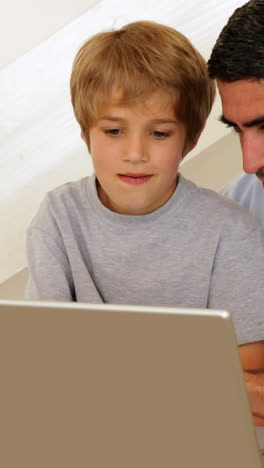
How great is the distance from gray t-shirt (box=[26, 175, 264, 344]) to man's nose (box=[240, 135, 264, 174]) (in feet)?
0.24

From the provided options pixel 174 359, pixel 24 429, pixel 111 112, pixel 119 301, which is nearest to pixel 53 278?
pixel 119 301

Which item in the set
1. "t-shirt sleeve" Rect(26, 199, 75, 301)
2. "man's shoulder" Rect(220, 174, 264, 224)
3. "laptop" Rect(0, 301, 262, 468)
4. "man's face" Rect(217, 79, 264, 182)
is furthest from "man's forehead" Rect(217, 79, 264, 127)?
"laptop" Rect(0, 301, 262, 468)

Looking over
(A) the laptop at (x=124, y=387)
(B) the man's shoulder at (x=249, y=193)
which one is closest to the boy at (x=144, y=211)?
(B) the man's shoulder at (x=249, y=193)

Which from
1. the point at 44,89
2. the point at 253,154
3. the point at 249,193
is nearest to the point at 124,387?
the point at 253,154

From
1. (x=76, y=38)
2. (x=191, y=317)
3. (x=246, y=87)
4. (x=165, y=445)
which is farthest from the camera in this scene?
(x=76, y=38)

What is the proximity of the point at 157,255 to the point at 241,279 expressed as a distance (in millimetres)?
150

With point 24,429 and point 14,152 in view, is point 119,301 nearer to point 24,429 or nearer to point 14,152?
point 24,429

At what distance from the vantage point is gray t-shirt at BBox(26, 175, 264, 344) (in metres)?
1.37

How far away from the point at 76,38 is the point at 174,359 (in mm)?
1605

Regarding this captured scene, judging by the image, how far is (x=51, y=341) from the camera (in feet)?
2.58

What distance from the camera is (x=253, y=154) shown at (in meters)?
1.40

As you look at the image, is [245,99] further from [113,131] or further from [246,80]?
[113,131]

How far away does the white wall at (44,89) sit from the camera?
2.19m

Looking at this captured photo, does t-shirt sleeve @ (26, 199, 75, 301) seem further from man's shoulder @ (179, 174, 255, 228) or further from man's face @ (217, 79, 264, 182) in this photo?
man's face @ (217, 79, 264, 182)
